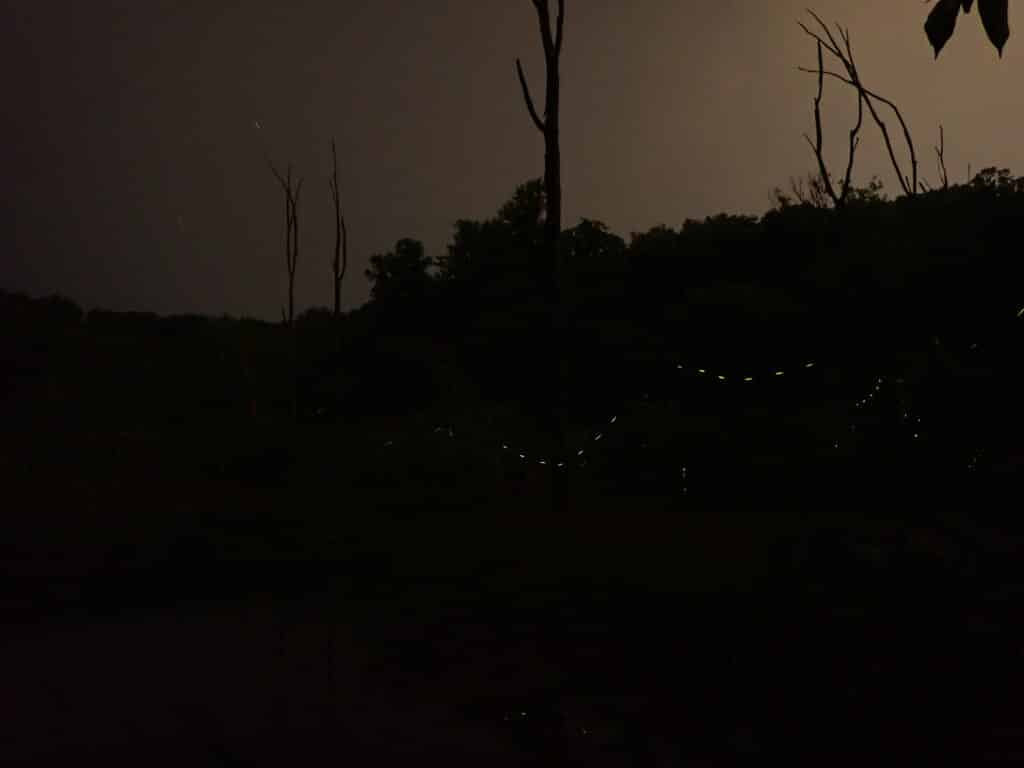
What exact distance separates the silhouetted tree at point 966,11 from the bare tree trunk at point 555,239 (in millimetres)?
4593

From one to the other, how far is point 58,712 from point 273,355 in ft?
→ 53.9

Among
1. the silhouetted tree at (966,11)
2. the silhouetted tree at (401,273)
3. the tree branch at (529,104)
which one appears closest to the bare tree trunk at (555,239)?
the tree branch at (529,104)

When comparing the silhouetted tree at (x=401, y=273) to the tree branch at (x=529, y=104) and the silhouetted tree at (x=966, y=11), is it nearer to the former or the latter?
the tree branch at (x=529, y=104)

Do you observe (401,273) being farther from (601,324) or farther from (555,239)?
(555,239)

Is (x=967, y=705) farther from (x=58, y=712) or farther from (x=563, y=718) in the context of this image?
(x=58, y=712)

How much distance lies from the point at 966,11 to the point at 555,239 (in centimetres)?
480

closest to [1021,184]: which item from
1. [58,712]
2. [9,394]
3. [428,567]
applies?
[428,567]

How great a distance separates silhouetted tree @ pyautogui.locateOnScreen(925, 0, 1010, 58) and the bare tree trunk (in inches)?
181

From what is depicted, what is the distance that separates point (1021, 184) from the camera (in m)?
10.3

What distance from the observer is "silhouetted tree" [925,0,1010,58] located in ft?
7.48

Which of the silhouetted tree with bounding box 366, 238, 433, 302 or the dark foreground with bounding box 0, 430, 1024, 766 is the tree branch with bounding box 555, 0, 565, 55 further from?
the silhouetted tree with bounding box 366, 238, 433, 302

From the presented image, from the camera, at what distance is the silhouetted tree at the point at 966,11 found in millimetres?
2281

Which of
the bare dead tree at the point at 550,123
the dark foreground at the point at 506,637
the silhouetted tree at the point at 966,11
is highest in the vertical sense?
the bare dead tree at the point at 550,123

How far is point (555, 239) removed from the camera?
7.06 m
